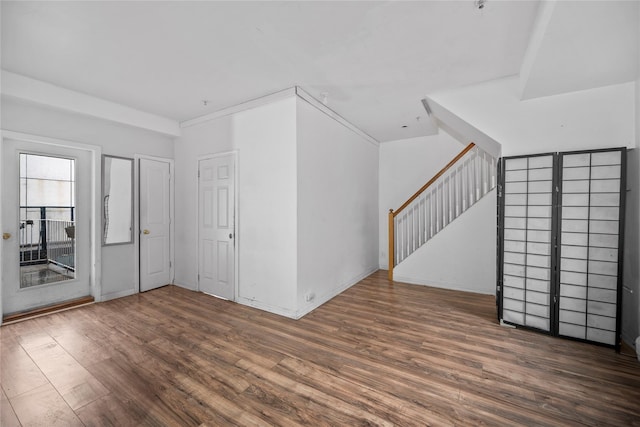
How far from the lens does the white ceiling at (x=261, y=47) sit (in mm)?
1977

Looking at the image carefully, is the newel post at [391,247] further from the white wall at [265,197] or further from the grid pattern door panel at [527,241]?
the white wall at [265,197]

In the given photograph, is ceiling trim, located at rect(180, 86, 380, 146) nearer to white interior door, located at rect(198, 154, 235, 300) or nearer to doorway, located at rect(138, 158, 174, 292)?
white interior door, located at rect(198, 154, 235, 300)

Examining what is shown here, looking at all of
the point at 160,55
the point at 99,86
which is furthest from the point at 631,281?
the point at 99,86

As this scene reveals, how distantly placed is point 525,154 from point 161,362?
4.23 meters

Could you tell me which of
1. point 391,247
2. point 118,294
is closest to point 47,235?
point 118,294

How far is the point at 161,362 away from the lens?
7.60 ft

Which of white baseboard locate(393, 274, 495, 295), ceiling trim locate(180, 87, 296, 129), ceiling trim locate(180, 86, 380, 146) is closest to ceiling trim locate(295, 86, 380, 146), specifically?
ceiling trim locate(180, 86, 380, 146)

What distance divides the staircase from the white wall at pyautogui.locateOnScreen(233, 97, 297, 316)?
2.44m

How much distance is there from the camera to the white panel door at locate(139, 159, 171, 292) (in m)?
4.26

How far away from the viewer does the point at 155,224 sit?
14.5ft

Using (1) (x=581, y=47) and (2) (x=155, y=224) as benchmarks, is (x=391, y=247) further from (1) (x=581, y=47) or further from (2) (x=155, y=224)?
(2) (x=155, y=224)

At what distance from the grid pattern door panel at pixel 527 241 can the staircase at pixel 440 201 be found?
4.66ft

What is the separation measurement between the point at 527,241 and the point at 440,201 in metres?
2.06

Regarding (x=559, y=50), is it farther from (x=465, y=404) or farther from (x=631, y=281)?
(x=465, y=404)
